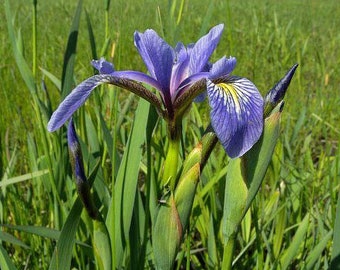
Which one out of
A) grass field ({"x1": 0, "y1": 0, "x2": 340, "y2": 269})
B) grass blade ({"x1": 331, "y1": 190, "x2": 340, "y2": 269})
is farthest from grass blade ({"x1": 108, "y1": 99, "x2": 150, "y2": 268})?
grass blade ({"x1": 331, "y1": 190, "x2": 340, "y2": 269})

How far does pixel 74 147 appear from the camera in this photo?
55cm

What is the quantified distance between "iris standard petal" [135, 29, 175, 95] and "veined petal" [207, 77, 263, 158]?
11 centimetres

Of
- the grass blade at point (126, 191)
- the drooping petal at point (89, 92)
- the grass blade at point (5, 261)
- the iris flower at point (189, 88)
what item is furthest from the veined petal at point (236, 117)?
the grass blade at point (5, 261)

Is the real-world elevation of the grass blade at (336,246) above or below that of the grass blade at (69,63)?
below

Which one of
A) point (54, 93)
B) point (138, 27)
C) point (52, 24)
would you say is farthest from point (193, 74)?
point (52, 24)

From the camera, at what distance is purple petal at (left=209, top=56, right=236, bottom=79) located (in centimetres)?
55

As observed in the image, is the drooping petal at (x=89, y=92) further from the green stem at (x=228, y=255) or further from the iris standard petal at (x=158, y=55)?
the green stem at (x=228, y=255)

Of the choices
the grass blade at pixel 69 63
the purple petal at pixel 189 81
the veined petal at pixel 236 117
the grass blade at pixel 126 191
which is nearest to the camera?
the veined petal at pixel 236 117

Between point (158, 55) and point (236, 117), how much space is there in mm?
182

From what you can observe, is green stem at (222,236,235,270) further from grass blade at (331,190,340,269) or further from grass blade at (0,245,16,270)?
grass blade at (0,245,16,270)

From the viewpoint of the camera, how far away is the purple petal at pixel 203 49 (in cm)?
62

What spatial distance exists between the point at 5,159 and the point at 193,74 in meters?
0.72

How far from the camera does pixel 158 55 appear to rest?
62cm

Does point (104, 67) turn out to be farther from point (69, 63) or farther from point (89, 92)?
point (69, 63)
